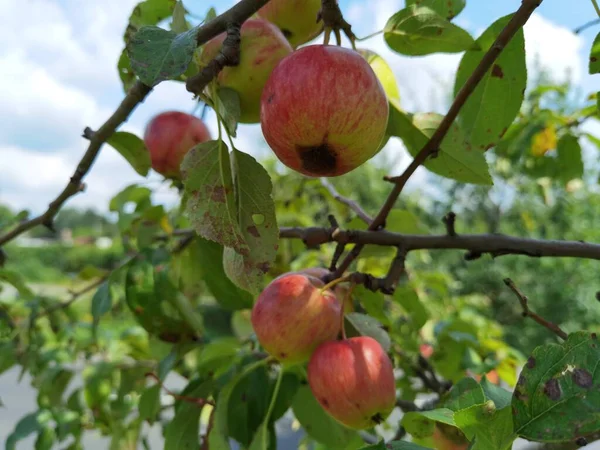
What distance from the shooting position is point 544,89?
57.7 inches

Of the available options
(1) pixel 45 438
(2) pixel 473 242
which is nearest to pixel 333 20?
(2) pixel 473 242

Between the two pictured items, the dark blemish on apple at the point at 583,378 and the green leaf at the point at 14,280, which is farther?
the green leaf at the point at 14,280

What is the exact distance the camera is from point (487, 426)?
37cm

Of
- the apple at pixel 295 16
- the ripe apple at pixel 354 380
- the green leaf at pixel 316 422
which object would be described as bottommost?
the green leaf at pixel 316 422

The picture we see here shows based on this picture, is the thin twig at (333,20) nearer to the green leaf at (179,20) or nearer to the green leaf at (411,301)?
the green leaf at (179,20)

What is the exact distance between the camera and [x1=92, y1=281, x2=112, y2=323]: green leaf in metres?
0.91

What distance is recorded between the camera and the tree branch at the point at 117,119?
1.51ft

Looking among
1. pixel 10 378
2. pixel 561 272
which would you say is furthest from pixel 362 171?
pixel 10 378

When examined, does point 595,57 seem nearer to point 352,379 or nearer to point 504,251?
point 504,251

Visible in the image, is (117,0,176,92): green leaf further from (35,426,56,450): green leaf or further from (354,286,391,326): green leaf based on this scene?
(35,426,56,450): green leaf

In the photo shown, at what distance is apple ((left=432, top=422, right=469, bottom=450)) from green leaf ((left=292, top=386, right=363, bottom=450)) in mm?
214

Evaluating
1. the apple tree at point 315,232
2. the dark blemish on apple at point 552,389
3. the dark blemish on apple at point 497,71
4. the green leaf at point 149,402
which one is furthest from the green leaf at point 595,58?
the green leaf at point 149,402

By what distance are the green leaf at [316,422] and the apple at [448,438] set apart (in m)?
0.21

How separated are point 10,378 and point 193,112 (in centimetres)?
313
